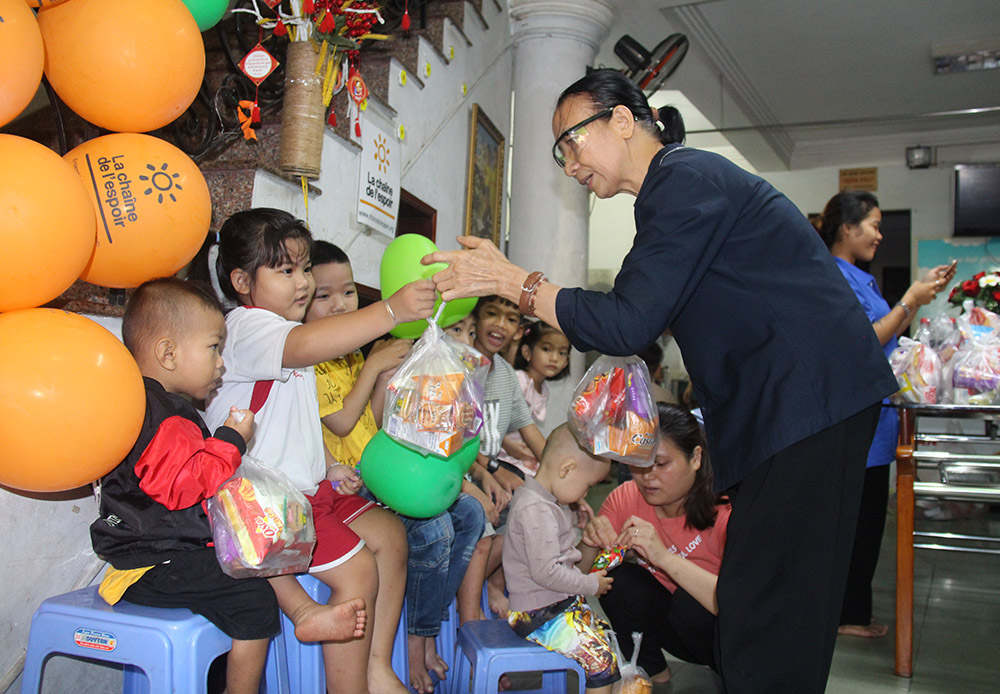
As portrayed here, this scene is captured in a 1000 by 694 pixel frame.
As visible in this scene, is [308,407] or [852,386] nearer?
[852,386]

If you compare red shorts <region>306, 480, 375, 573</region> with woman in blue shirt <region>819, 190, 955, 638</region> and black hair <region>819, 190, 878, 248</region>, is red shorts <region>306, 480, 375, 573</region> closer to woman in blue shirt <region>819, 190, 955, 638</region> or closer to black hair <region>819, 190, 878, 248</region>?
woman in blue shirt <region>819, 190, 955, 638</region>

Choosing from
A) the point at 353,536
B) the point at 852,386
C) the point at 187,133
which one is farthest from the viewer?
the point at 187,133

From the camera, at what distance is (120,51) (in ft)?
4.78

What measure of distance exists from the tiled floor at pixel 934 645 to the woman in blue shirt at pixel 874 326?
144mm

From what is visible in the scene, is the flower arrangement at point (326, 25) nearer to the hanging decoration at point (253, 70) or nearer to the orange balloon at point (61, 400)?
the hanging decoration at point (253, 70)

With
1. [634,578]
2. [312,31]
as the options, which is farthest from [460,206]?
[634,578]

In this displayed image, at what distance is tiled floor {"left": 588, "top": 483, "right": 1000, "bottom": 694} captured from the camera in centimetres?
235

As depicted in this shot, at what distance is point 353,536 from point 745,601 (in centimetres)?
80

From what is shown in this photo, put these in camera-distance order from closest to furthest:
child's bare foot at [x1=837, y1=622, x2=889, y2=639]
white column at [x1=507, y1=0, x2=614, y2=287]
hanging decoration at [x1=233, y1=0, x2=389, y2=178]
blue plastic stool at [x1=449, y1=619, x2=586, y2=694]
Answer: blue plastic stool at [x1=449, y1=619, x2=586, y2=694]
hanging decoration at [x1=233, y1=0, x2=389, y2=178]
child's bare foot at [x1=837, y1=622, x2=889, y2=639]
white column at [x1=507, y1=0, x2=614, y2=287]

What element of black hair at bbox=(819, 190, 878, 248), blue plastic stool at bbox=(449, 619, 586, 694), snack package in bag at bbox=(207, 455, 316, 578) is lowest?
blue plastic stool at bbox=(449, 619, 586, 694)

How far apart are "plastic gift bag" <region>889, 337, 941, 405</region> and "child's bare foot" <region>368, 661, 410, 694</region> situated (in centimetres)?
179

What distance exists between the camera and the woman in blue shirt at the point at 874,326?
9.05 feet

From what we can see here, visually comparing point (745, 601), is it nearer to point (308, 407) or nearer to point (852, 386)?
point (852, 386)

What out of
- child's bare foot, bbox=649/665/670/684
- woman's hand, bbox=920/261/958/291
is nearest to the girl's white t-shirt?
child's bare foot, bbox=649/665/670/684
